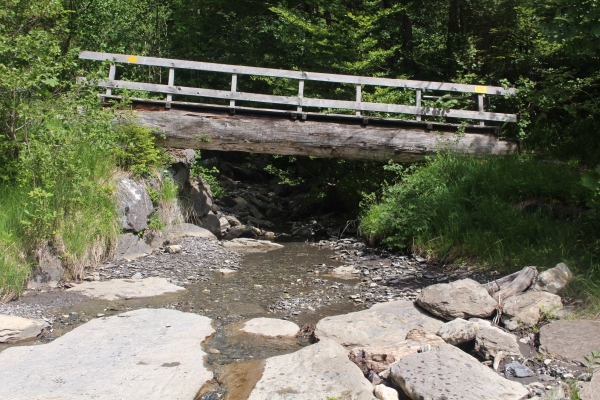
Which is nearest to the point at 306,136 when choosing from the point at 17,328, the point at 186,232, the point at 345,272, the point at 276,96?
the point at 276,96

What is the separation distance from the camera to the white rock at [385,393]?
415 cm

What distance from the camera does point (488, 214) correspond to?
8.74 metres

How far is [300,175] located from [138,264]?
7420mm

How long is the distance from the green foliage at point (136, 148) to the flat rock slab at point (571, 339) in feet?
24.0

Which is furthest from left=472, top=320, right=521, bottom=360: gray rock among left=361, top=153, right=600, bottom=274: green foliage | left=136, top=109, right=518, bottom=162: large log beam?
left=136, top=109, right=518, bottom=162: large log beam

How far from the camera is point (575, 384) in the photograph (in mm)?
4168

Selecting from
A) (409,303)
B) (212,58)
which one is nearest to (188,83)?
(212,58)

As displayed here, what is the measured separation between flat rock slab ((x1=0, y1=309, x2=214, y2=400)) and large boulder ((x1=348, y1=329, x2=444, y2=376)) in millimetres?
1382

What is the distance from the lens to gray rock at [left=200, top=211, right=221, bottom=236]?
1213 cm

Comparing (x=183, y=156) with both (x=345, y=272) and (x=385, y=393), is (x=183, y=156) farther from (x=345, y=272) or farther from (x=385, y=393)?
(x=385, y=393)

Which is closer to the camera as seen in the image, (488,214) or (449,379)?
(449,379)

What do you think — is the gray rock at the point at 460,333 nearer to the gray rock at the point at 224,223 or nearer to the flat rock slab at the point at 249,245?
the flat rock slab at the point at 249,245

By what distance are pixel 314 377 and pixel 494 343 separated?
185cm

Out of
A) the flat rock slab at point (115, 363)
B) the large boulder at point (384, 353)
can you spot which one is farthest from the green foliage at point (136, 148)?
the large boulder at point (384, 353)
